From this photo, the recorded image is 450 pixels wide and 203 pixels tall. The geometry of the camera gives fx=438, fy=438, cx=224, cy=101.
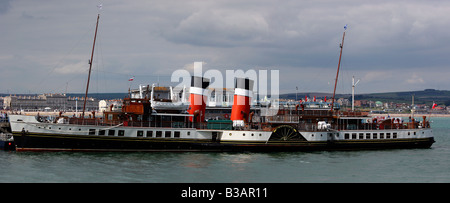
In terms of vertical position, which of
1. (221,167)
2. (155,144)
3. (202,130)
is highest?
(202,130)

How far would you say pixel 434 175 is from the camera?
30172mm

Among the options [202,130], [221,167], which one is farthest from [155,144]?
[221,167]

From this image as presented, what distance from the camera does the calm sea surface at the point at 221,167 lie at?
26.9 metres

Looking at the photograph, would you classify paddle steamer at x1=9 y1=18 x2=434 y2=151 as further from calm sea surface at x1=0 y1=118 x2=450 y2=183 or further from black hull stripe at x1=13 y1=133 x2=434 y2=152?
calm sea surface at x1=0 y1=118 x2=450 y2=183

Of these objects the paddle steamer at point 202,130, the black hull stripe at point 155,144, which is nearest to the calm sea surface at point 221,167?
the black hull stripe at point 155,144

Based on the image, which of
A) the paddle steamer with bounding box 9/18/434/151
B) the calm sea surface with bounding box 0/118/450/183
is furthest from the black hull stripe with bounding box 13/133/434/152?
the calm sea surface with bounding box 0/118/450/183

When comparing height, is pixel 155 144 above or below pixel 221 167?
above

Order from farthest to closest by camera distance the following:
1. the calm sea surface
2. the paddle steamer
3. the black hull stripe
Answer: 1. the paddle steamer
2. the black hull stripe
3. the calm sea surface

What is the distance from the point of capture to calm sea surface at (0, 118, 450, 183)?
26922mm

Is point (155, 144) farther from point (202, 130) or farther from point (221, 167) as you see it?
point (221, 167)

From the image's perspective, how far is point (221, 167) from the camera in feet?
102

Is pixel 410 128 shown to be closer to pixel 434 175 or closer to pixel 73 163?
pixel 434 175

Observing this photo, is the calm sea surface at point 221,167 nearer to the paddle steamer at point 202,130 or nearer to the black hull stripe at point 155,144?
the black hull stripe at point 155,144
